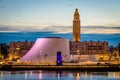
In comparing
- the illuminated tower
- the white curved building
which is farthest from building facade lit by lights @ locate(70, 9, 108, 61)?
the white curved building

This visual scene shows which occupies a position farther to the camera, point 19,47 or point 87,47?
point 19,47

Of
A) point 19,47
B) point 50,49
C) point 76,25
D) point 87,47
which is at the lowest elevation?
point 50,49

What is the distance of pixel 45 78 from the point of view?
54.9 metres

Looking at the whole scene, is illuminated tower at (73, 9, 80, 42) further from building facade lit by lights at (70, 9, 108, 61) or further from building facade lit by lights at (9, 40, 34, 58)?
building facade lit by lights at (9, 40, 34, 58)

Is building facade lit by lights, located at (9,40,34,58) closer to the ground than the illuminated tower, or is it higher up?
closer to the ground

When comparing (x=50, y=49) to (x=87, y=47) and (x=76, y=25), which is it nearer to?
(x=76, y=25)

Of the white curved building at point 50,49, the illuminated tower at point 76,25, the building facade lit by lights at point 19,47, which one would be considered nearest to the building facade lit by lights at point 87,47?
the illuminated tower at point 76,25

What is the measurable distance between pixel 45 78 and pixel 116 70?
19658 mm

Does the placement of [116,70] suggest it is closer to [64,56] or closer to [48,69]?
[48,69]

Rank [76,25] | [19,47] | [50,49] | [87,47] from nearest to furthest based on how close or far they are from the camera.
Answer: [50,49]
[76,25]
[87,47]
[19,47]

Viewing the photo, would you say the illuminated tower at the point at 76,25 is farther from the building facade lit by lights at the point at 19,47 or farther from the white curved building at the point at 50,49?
the white curved building at the point at 50,49

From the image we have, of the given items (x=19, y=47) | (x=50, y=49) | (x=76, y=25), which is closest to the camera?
(x=50, y=49)

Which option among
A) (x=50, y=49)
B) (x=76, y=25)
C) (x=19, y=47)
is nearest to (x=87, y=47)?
(x=76, y=25)

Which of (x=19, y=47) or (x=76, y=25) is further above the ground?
(x=76, y=25)
